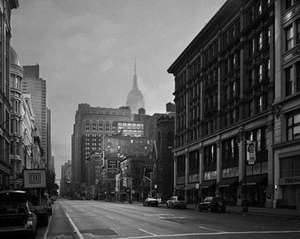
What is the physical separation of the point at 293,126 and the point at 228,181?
20150mm

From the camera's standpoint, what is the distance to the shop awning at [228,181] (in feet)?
230

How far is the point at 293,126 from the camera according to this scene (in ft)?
180

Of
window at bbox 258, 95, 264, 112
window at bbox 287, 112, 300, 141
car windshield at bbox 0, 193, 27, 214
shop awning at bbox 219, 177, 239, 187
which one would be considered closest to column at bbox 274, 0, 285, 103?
window at bbox 287, 112, 300, 141

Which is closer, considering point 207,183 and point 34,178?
point 34,178

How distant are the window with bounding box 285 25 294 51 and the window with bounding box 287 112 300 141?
7.37 meters

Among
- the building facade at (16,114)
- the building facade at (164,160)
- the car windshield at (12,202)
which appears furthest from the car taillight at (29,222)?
the building facade at (164,160)

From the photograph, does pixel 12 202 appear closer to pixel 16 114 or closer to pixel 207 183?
pixel 207 183

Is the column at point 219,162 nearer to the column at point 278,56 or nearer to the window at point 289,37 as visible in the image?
the column at point 278,56

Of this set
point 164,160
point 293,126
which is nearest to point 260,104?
point 293,126

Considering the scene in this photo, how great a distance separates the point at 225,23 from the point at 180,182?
3754 cm

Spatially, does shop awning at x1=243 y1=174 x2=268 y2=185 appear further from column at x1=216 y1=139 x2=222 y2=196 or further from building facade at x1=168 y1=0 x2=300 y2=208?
column at x1=216 y1=139 x2=222 y2=196

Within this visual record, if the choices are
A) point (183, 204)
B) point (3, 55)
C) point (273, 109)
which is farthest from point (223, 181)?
point (3, 55)

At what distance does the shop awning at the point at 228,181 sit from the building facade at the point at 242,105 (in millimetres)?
192

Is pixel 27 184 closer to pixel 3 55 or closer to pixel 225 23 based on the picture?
pixel 3 55
